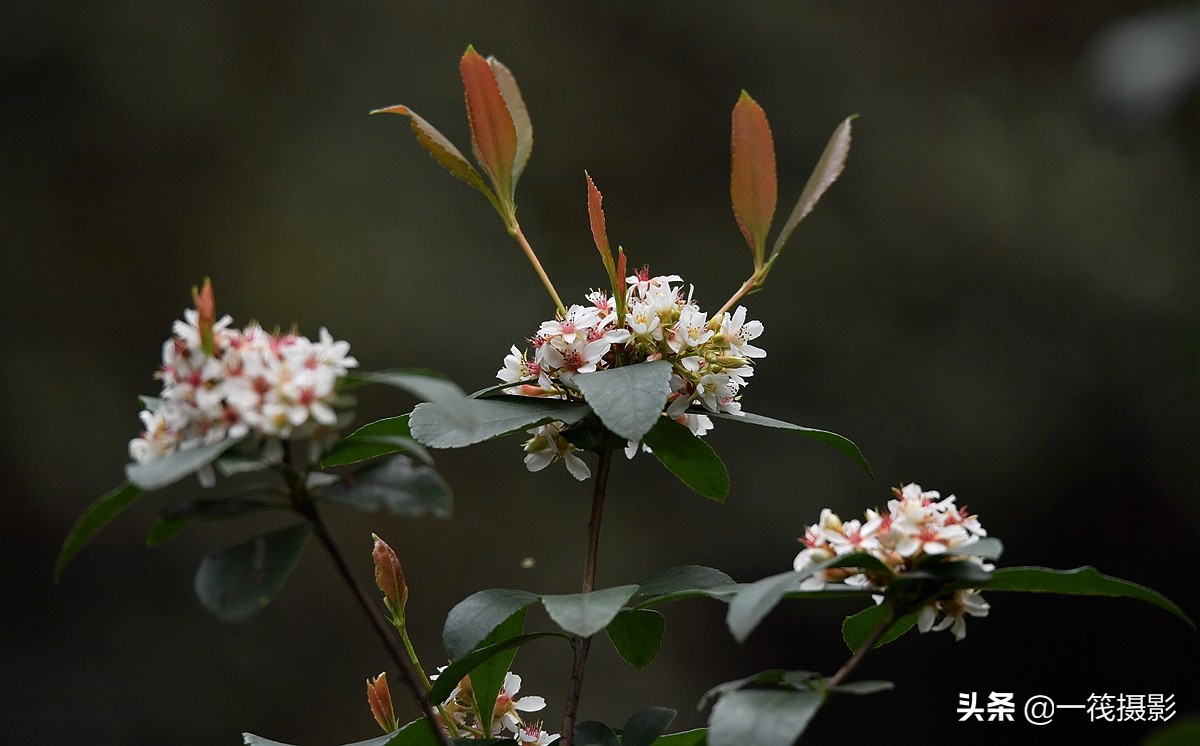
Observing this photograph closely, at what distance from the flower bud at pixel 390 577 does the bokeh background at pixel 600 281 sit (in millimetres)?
1621

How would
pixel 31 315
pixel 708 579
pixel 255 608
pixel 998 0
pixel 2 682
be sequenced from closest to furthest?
pixel 255 608
pixel 708 579
pixel 2 682
pixel 31 315
pixel 998 0

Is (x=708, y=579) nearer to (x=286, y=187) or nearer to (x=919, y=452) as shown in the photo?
(x=919, y=452)

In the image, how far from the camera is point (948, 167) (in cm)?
259

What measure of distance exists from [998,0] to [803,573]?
8.41 ft

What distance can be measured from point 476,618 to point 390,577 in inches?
5.4

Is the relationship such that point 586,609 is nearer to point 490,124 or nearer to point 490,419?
point 490,419

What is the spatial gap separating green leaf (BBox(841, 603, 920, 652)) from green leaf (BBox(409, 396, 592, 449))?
0.70 feet

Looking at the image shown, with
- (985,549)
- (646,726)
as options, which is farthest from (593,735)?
(985,549)

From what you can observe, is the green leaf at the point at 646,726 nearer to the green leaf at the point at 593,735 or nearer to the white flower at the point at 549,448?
the green leaf at the point at 593,735

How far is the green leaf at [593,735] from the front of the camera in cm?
66

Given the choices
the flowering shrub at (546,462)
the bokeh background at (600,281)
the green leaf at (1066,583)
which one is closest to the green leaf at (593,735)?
the flowering shrub at (546,462)

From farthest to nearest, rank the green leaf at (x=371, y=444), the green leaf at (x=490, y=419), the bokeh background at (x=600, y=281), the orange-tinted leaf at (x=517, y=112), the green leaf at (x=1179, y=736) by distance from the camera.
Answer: the bokeh background at (x=600, y=281) → the orange-tinted leaf at (x=517, y=112) → the green leaf at (x=490, y=419) → the green leaf at (x=371, y=444) → the green leaf at (x=1179, y=736)

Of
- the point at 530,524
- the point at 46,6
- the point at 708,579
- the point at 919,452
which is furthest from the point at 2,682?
the point at 708,579

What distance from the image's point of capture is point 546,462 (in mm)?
746
